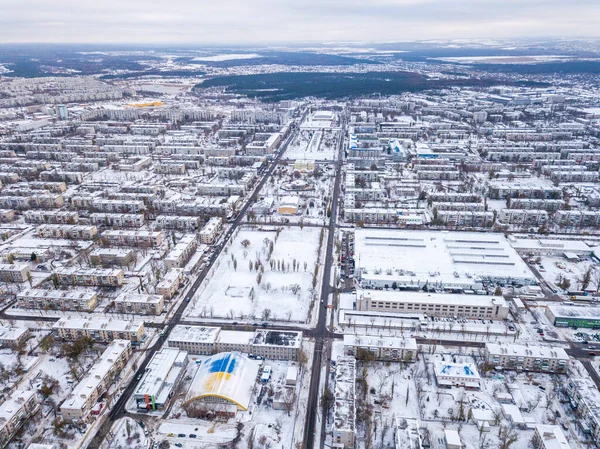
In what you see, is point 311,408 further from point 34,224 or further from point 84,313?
point 34,224

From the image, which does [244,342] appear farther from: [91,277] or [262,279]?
[91,277]

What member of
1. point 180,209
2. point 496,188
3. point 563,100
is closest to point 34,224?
point 180,209

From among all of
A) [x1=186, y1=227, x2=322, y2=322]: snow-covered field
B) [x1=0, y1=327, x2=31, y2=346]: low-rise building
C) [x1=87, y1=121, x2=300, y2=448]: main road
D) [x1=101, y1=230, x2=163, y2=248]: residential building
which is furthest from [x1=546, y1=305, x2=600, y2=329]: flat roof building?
[x1=0, y1=327, x2=31, y2=346]: low-rise building

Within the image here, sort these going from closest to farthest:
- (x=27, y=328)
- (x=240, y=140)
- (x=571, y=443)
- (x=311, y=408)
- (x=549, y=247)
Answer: (x=571, y=443)
(x=311, y=408)
(x=27, y=328)
(x=549, y=247)
(x=240, y=140)

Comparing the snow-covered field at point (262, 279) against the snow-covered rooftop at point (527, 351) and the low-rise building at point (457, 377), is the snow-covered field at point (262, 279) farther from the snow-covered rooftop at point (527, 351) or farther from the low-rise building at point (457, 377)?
the snow-covered rooftop at point (527, 351)

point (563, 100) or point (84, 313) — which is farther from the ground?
point (563, 100)
